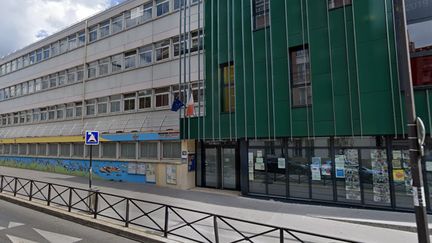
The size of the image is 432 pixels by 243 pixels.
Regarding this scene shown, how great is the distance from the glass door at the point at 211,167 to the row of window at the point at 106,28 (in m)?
8.16

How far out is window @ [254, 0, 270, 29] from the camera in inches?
495

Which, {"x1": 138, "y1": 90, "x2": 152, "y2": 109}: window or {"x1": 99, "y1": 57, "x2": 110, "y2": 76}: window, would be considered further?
{"x1": 99, "y1": 57, "x2": 110, "y2": 76}: window

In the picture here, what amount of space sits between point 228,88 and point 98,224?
7.97m

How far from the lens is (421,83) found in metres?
9.27

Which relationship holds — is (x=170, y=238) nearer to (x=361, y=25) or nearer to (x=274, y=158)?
(x=274, y=158)

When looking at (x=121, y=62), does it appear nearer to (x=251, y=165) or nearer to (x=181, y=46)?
(x=181, y=46)

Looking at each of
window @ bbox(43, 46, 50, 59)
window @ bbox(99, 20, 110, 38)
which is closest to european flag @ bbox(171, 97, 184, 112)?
window @ bbox(99, 20, 110, 38)

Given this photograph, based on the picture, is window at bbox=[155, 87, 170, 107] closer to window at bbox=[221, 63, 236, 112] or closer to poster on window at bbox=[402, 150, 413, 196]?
window at bbox=[221, 63, 236, 112]

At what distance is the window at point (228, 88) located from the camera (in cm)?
1328

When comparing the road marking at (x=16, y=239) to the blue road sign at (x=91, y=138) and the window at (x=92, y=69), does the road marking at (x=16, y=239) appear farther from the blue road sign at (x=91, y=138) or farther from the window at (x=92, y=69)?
the window at (x=92, y=69)

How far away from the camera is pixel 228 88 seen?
→ 1352cm

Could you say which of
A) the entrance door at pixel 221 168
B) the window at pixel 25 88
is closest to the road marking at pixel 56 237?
the entrance door at pixel 221 168

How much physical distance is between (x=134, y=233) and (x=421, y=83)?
9739 mm

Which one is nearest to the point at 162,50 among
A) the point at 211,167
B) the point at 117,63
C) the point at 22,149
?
the point at 117,63
